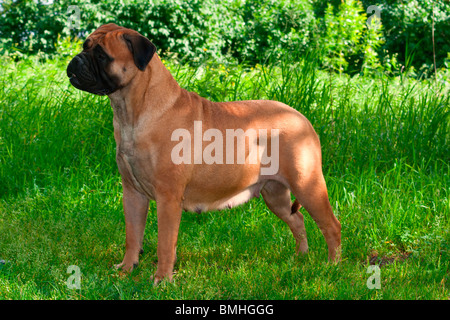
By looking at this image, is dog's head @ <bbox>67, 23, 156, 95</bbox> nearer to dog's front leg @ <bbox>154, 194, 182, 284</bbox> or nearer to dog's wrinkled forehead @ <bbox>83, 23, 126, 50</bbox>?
dog's wrinkled forehead @ <bbox>83, 23, 126, 50</bbox>

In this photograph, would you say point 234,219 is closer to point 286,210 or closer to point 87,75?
point 286,210

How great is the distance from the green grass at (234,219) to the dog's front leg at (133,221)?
0.12 meters

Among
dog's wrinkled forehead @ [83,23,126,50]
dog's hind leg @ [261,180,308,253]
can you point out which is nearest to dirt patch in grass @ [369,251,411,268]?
dog's hind leg @ [261,180,308,253]

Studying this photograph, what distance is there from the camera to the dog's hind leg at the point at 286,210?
409 centimetres

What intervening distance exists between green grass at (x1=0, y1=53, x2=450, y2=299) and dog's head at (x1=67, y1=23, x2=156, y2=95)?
1362mm

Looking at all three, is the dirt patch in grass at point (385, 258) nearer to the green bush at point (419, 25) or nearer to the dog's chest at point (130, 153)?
the dog's chest at point (130, 153)

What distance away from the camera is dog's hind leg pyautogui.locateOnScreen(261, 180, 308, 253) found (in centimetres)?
409

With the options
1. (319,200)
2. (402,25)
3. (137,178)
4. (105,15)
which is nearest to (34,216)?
(137,178)

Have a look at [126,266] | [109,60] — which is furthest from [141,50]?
[126,266]

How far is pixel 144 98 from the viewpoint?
3.39 meters

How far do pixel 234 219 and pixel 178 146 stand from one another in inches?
58.4

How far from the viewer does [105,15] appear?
47.2ft

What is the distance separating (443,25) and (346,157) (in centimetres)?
1344

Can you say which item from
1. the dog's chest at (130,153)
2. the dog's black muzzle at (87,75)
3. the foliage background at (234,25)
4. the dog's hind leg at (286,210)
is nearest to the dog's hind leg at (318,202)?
the dog's hind leg at (286,210)
